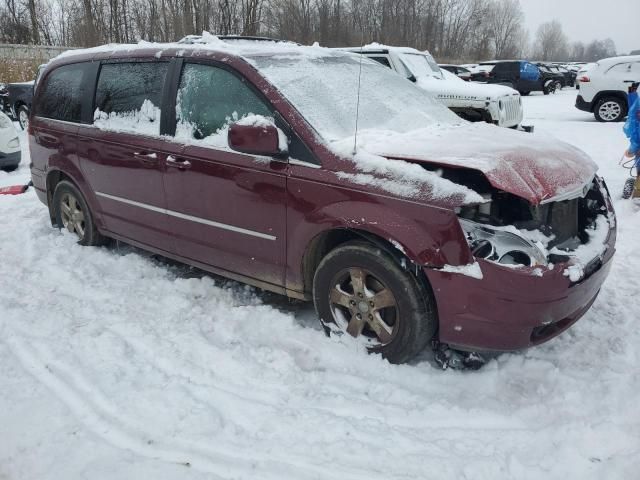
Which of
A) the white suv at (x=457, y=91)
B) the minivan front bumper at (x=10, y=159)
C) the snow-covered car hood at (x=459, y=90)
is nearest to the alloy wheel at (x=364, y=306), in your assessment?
the white suv at (x=457, y=91)

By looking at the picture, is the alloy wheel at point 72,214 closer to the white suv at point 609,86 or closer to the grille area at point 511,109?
the grille area at point 511,109

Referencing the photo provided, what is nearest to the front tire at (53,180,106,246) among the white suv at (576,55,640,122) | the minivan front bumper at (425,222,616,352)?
the minivan front bumper at (425,222,616,352)

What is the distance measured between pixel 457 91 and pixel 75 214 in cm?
746

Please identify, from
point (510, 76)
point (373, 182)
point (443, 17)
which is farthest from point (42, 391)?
point (443, 17)

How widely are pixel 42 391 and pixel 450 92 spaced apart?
897 centimetres

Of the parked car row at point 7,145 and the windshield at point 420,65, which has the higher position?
the windshield at point 420,65

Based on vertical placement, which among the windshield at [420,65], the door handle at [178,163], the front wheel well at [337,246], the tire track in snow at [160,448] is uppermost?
the windshield at [420,65]

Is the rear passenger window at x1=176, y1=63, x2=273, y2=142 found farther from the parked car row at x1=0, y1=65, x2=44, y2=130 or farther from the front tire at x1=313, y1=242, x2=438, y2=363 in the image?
the parked car row at x1=0, y1=65, x2=44, y2=130

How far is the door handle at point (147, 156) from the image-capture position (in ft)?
13.1

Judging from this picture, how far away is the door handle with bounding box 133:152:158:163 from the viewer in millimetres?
4000

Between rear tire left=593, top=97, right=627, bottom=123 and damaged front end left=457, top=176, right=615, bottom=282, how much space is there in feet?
40.6

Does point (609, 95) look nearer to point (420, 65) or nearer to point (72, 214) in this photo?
point (420, 65)

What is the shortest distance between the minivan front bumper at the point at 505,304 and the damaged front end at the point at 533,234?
60 mm

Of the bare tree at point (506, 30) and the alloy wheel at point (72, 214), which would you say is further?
the bare tree at point (506, 30)
